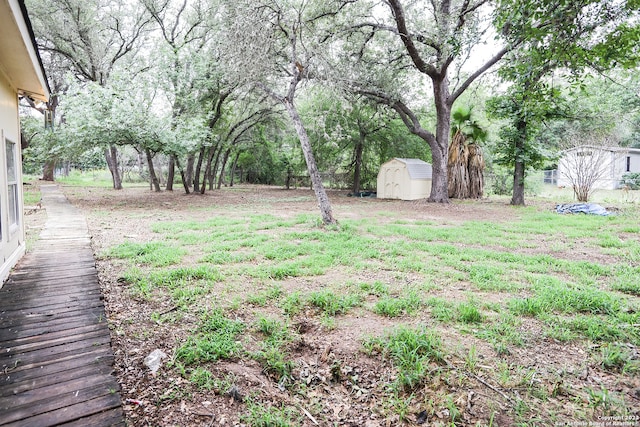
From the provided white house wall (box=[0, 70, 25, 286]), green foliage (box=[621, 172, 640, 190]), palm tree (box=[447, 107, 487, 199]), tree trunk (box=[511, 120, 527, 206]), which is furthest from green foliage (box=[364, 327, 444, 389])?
green foliage (box=[621, 172, 640, 190])

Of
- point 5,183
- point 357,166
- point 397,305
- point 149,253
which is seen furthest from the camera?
point 357,166

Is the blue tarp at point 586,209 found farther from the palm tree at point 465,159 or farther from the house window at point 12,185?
the house window at point 12,185

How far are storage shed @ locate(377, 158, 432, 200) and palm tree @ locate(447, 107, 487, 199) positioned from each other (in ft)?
3.78

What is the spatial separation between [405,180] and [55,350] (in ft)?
46.7

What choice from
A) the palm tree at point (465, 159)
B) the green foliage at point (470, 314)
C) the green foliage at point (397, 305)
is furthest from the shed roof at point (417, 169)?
the green foliage at point (470, 314)

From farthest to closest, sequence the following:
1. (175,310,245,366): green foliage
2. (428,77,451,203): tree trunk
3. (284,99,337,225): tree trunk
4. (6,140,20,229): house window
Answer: (428,77,451,203): tree trunk, (284,99,337,225): tree trunk, (6,140,20,229): house window, (175,310,245,366): green foliage

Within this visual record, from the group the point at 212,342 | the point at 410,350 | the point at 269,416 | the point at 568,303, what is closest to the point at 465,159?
the point at 568,303

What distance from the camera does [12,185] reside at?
456 centimetres

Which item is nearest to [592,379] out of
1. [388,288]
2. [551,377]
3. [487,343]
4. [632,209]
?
[551,377]

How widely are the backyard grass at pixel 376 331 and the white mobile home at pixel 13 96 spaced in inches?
40.6

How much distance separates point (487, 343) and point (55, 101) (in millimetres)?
26463

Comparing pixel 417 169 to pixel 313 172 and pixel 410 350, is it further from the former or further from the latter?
pixel 410 350

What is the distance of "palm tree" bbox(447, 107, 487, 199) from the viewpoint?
1526cm

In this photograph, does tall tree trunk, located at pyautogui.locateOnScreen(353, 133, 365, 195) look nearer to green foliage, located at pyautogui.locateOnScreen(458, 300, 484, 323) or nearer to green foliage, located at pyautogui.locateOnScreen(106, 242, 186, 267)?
green foliage, located at pyautogui.locateOnScreen(106, 242, 186, 267)
